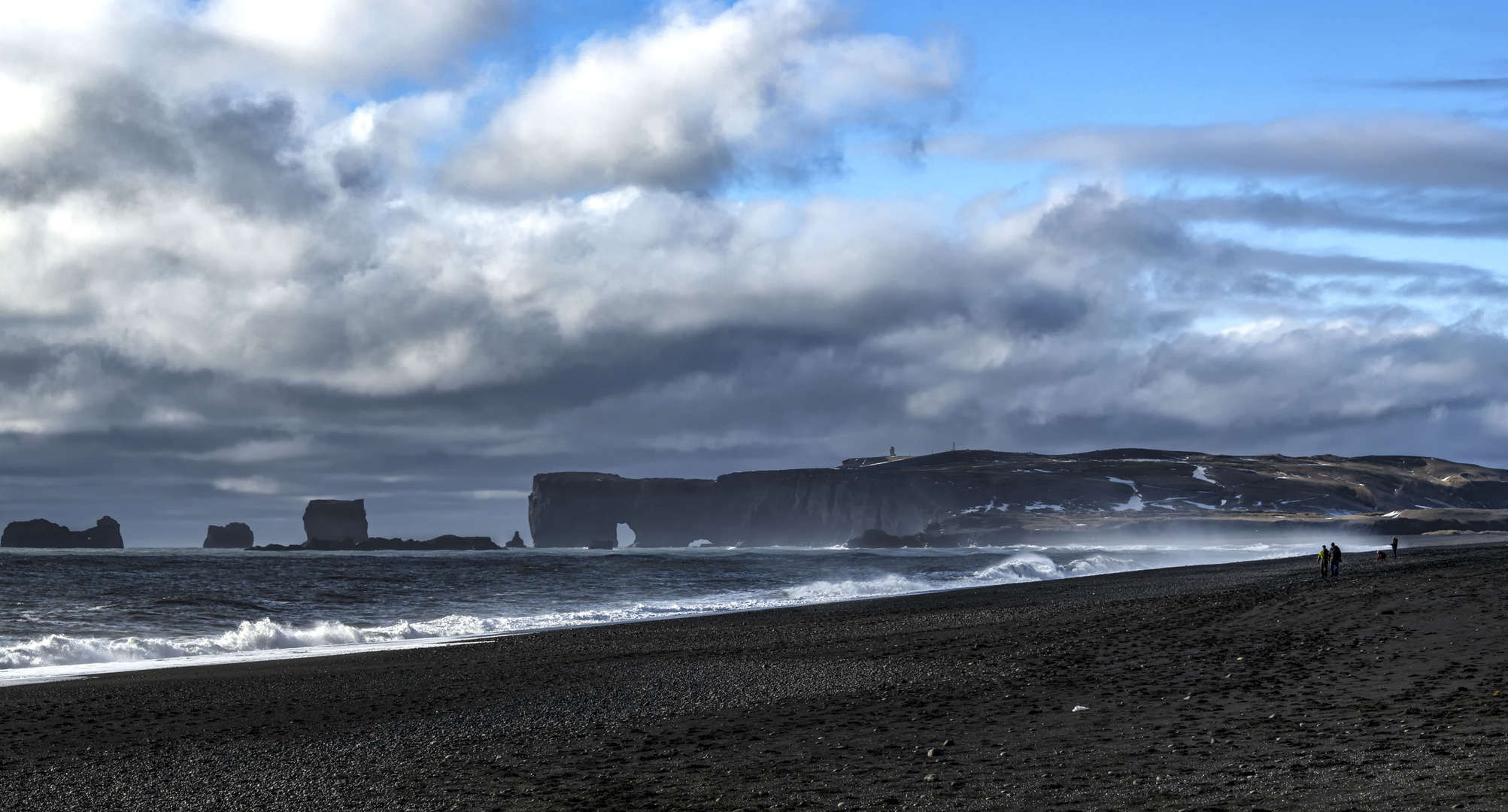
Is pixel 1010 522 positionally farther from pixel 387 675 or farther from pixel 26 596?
pixel 387 675

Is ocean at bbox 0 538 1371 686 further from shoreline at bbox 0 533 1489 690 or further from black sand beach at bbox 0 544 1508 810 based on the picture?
black sand beach at bbox 0 544 1508 810

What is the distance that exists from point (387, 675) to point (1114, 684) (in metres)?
→ 12.1

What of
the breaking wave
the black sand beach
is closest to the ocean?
the breaking wave

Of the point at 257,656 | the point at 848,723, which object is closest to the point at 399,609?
the point at 257,656

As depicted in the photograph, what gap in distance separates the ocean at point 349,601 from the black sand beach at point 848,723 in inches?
216

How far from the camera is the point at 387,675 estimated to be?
19875 millimetres

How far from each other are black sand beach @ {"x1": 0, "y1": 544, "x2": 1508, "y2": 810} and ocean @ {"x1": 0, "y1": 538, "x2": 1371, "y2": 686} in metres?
5.49

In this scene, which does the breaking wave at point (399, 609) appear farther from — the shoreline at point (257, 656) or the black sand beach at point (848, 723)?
the black sand beach at point (848, 723)

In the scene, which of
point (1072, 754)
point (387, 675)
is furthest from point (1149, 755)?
point (387, 675)

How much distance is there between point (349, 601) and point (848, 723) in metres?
37.6

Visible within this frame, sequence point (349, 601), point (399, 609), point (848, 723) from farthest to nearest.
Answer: point (349, 601) → point (399, 609) → point (848, 723)

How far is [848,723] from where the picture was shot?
13078mm

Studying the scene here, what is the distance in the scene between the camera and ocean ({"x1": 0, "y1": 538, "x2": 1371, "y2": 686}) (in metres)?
27.5

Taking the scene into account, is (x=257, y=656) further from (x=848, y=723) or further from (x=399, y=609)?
(x=848, y=723)
